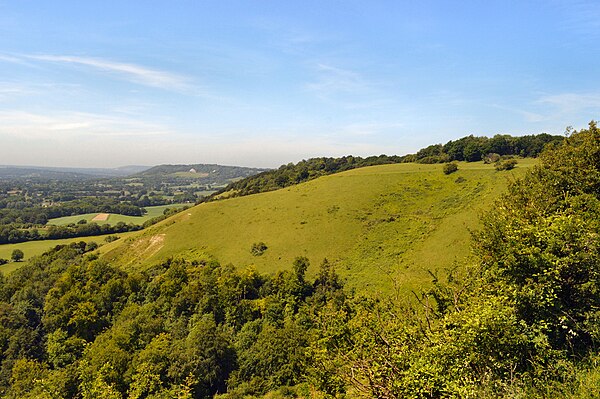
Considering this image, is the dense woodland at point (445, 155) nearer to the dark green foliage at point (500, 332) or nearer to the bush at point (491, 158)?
the bush at point (491, 158)

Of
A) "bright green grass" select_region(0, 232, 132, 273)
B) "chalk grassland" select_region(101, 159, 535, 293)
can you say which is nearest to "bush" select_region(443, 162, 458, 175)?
"chalk grassland" select_region(101, 159, 535, 293)

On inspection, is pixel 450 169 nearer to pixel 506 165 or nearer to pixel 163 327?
pixel 506 165

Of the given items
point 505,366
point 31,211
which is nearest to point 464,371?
point 505,366

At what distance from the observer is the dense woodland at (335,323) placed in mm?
9586

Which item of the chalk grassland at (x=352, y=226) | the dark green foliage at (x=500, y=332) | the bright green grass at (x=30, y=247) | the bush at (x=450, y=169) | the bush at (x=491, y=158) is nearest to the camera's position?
the dark green foliage at (x=500, y=332)

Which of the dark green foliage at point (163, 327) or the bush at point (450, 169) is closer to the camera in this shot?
the dark green foliage at point (163, 327)

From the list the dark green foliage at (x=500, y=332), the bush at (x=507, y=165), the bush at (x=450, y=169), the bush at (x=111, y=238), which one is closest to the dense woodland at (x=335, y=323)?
the dark green foliage at (x=500, y=332)

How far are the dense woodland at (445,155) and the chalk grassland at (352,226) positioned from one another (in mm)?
10293

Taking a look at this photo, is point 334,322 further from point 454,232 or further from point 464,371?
point 454,232

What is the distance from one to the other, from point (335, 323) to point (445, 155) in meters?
93.3

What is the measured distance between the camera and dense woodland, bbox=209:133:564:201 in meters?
87.7

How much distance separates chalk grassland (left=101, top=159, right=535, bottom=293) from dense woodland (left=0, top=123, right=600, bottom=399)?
5.79m

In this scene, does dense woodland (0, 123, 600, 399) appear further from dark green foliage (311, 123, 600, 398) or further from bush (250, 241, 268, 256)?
bush (250, 241, 268, 256)

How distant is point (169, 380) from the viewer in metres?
39.4
